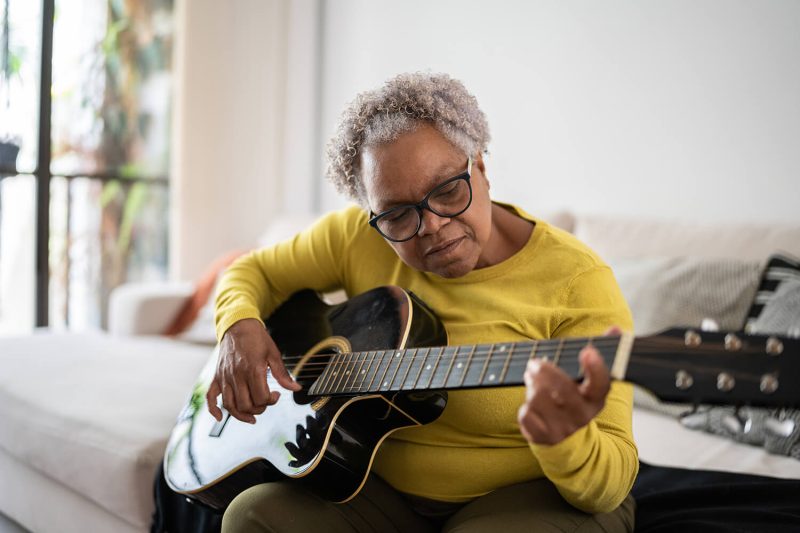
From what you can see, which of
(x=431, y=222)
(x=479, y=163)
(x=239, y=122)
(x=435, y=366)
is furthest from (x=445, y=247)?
(x=239, y=122)

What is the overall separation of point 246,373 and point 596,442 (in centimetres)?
61

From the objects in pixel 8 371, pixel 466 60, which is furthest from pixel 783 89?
pixel 8 371

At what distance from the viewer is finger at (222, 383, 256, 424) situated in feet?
4.29

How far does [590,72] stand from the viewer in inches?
103

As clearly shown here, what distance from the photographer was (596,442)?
98 cm

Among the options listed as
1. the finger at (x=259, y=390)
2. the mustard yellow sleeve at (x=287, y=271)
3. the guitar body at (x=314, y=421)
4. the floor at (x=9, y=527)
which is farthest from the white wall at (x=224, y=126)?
the finger at (x=259, y=390)

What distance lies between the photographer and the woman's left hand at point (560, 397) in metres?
0.81

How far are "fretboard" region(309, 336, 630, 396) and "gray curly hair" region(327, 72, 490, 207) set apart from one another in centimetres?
33

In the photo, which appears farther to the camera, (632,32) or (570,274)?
(632,32)

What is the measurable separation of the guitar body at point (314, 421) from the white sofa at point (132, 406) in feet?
0.98

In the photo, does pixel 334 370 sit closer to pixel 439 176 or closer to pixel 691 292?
pixel 439 176

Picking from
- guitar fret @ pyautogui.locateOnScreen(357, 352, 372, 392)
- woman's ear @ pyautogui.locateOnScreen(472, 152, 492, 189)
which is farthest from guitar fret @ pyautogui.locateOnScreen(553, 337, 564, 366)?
woman's ear @ pyautogui.locateOnScreen(472, 152, 492, 189)

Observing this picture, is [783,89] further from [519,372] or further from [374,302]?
[519,372]

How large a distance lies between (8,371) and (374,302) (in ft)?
4.64
